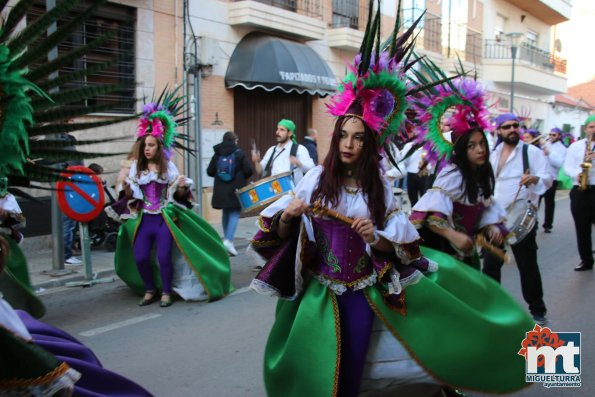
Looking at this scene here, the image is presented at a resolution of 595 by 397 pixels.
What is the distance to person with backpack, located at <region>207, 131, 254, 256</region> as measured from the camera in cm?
899

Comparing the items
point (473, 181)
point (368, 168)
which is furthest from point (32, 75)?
point (473, 181)

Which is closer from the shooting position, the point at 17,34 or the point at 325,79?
the point at 17,34

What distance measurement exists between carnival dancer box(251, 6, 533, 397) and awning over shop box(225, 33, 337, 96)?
31.0 ft

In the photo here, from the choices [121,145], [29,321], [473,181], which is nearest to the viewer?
[29,321]

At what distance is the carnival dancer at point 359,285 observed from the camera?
3.05 metres

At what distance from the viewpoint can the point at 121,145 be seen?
1023 cm

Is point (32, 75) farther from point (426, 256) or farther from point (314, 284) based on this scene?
point (426, 256)

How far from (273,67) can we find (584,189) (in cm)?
700

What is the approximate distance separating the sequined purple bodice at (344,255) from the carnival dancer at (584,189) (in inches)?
218

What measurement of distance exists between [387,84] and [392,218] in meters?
0.72

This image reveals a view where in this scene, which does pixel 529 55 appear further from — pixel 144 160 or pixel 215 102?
pixel 144 160

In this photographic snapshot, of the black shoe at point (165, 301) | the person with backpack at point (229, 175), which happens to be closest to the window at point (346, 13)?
the person with backpack at point (229, 175)

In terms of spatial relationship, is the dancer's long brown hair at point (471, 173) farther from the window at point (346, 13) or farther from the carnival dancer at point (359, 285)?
the window at point (346, 13)

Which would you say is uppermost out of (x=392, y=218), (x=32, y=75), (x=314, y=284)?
(x=32, y=75)
